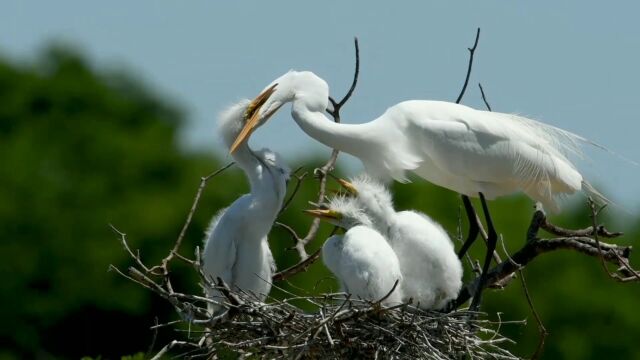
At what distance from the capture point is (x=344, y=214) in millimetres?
7262

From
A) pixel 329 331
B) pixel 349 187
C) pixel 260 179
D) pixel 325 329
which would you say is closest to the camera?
pixel 325 329

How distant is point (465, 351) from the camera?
6910 mm

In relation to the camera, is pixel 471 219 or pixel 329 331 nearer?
pixel 329 331

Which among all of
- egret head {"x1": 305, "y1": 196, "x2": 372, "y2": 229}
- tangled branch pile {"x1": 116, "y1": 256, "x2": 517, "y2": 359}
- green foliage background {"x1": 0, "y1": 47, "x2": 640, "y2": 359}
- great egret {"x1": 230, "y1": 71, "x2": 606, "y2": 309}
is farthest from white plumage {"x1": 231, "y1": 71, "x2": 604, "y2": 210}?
green foliage background {"x1": 0, "y1": 47, "x2": 640, "y2": 359}

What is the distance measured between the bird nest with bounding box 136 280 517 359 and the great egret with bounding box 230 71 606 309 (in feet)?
3.15

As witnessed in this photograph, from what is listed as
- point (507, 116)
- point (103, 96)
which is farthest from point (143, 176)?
point (507, 116)

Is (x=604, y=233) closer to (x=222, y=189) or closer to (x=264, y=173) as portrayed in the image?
(x=264, y=173)

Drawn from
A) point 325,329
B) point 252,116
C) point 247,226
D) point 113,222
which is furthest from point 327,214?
point 113,222

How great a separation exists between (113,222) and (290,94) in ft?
67.6

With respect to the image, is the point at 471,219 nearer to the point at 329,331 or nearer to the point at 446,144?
the point at 446,144

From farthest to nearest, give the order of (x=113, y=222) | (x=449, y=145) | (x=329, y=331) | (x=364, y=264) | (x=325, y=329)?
(x=113, y=222)
(x=449, y=145)
(x=364, y=264)
(x=329, y=331)
(x=325, y=329)

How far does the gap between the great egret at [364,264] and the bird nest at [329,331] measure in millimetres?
95

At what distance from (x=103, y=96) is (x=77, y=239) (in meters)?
4.58

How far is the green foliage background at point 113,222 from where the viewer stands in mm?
22953
